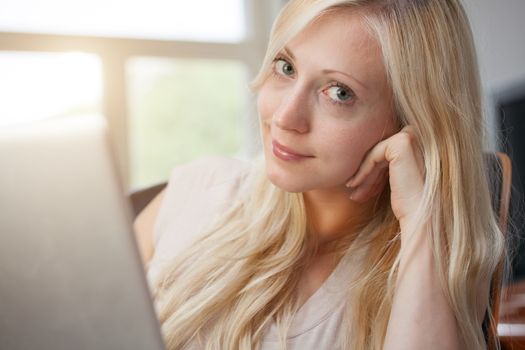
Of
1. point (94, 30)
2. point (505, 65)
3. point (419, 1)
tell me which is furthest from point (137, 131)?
point (419, 1)

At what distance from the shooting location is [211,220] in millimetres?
1427

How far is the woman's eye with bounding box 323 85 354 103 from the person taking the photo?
1.12 meters

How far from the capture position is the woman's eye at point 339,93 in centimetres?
112

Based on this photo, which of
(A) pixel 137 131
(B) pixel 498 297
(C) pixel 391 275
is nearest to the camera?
(C) pixel 391 275

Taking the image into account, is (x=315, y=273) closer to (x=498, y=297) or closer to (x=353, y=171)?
(x=353, y=171)

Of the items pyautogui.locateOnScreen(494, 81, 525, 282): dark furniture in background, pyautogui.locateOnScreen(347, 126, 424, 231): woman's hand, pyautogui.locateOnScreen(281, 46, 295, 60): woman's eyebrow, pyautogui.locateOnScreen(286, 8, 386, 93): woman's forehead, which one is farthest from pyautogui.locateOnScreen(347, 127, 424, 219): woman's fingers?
pyautogui.locateOnScreen(494, 81, 525, 282): dark furniture in background

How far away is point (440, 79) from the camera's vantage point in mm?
1115

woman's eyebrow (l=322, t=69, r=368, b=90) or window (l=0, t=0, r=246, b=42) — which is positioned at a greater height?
window (l=0, t=0, r=246, b=42)

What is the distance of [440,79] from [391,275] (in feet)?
1.16

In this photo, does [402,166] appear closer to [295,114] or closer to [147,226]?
[295,114]

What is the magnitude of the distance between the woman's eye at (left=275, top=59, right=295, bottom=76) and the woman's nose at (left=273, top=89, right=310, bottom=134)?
0.23 feet

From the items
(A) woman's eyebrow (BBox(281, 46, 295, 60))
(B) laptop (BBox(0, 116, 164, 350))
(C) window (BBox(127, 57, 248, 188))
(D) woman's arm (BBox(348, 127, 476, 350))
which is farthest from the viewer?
(C) window (BBox(127, 57, 248, 188))

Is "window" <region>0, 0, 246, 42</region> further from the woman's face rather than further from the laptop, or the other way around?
the laptop

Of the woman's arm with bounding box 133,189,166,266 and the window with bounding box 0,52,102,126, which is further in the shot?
the window with bounding box 0,52,102,126
